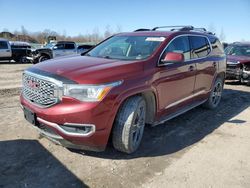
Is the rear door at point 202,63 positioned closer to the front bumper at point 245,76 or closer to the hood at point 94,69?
the hood at point 94,69

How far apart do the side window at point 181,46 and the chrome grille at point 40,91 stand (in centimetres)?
207

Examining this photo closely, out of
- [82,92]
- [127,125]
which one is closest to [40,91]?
[82,92]

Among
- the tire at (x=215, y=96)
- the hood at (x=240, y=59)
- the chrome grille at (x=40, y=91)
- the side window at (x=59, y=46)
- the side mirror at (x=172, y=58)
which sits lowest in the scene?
the tire at (x=215, y=96)

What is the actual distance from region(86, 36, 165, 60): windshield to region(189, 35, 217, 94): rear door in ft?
3.91

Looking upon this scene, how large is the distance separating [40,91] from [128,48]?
1859 mm

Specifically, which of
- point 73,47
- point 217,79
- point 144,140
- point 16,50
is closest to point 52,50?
point 73,47

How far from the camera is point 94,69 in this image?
374 cm

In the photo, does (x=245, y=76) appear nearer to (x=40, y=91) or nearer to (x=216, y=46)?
(x=216, y=46)

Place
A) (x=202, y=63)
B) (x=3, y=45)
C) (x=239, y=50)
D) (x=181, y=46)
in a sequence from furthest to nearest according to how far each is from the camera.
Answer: (x=3, y=45) < (x=239, y=50) < (x=202, y=63) < (x=181, y=46)

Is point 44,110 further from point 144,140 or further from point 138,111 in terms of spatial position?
point 144,140

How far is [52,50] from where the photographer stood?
64.0 ft

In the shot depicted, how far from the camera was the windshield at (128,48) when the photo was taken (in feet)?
15.0

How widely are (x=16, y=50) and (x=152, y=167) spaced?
2138cm

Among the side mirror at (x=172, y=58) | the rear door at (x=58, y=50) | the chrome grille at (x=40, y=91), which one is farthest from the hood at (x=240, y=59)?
the rear door at (x=58, y=50)
